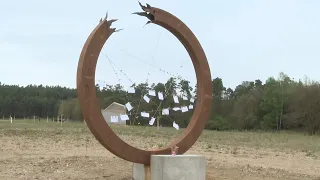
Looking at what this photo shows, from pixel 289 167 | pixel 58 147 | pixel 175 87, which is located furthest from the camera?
pixel 58 147

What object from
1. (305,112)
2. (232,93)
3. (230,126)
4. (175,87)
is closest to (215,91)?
(232,93)

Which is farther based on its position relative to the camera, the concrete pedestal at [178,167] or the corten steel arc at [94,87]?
the concrete pedestal at [178,167]

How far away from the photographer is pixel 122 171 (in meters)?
12.1

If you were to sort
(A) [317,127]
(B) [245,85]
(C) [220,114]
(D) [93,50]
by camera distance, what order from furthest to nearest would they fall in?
(B) [245,85], (C) [220,114], (A) [317,127], (D) [93,50]

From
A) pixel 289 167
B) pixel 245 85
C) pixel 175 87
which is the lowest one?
pixel 289 167

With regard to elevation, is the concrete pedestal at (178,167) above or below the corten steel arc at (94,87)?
below

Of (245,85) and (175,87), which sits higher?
(245,85)

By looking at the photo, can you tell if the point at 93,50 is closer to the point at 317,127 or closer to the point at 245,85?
the point at 317,127

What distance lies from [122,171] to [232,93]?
→ 60992 mm

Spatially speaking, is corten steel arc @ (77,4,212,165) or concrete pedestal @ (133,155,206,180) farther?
concrete pedestal @ (133,155,206,180)

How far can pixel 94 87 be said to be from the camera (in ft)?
30.3

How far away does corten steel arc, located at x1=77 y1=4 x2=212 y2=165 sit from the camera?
9.14 metres

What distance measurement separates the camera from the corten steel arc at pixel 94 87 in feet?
Answer: 30.0

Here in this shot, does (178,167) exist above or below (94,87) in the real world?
below
